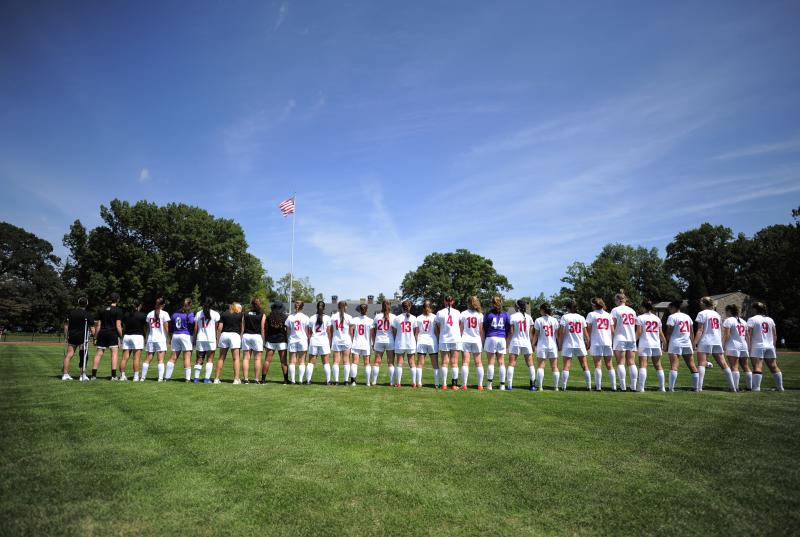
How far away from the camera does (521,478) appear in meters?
4.37

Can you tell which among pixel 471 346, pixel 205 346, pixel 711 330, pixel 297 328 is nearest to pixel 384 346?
pixel 471 346

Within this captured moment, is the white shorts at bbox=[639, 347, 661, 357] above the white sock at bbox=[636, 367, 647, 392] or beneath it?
above

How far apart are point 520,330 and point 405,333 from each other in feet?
11.0

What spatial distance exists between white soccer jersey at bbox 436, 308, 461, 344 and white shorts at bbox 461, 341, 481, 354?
22 cm

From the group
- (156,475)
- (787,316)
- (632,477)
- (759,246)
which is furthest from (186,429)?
(759,246)

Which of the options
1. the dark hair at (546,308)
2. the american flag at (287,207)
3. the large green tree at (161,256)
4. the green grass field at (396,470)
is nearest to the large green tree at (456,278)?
the large green tree at (161,256)

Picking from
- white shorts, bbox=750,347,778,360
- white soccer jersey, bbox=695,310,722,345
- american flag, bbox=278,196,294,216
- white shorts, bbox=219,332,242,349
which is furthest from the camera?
american flag, bbox=278,196,294,216

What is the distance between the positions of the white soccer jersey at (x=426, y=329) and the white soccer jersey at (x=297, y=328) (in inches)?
133

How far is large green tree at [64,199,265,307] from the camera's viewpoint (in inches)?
2090

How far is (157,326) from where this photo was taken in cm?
1316

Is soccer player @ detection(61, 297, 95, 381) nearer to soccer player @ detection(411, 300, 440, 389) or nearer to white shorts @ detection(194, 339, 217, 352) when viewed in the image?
white shorts @ detection(194, 339, 217, 352)

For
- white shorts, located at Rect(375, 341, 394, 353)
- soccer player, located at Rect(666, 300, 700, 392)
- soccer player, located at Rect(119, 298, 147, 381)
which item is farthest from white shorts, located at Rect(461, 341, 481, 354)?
soccer player, located at Rect(119, 298, 147, 381)

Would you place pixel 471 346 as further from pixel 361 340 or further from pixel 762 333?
pixel 762 333

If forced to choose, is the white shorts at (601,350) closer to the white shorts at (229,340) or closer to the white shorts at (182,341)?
the white shorts at (229,340)
